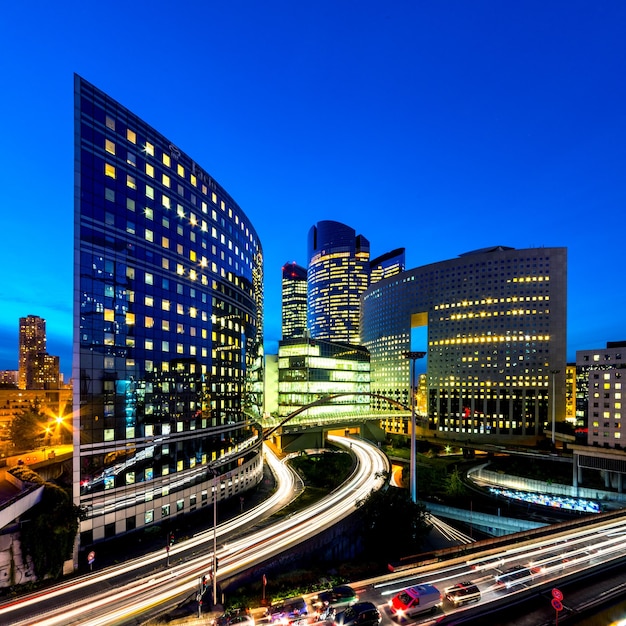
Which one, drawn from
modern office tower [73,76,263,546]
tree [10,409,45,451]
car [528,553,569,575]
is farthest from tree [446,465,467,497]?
tree [10,409,45,451]

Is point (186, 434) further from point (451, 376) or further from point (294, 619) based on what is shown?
point (451, 376)

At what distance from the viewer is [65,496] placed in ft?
121

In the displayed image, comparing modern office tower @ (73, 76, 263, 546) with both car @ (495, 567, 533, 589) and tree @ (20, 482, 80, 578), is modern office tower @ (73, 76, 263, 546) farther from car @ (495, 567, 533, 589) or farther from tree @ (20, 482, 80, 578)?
car @ (495, 567, 533, 589)

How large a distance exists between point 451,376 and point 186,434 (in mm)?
110210

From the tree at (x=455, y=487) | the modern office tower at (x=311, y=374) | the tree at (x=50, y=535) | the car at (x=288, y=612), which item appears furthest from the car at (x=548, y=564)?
the modern office tower at (x=311, y=374)

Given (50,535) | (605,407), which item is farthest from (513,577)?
(605,407)

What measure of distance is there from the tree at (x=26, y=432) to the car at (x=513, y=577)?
79824 mm

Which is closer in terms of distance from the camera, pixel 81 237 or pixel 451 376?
pixel 81 237

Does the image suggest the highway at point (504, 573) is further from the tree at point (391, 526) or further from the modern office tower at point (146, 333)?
the modern office tower at point (146, 333)

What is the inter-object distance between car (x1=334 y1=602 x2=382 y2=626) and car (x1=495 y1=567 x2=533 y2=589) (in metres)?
10.7

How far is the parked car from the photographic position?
25.4 metres

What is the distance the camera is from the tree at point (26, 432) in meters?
72.9

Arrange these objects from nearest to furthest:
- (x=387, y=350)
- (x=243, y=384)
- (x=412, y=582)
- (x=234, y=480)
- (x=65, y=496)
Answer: (x=412, y=582) < (x=65, y=496) < (x=234, y=480) < (x=243, y=384) < (x=387, y=350)

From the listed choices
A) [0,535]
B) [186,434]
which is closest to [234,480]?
[186,434]
